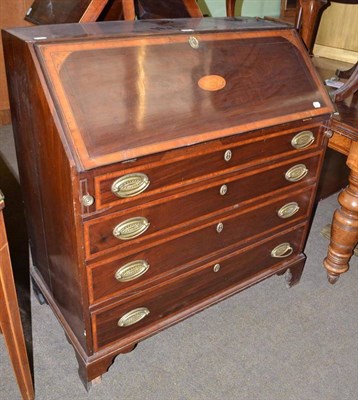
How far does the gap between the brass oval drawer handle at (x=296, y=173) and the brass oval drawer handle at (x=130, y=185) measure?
0.66m

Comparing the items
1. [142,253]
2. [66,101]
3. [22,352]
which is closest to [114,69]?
[66,101]

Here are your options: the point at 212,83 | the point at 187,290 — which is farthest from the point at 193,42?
the point at 187,290

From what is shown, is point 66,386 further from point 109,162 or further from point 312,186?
point 312,186

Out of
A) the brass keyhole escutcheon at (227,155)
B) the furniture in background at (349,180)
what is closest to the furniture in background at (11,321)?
the brass keyhole escutcheon at (227,155)

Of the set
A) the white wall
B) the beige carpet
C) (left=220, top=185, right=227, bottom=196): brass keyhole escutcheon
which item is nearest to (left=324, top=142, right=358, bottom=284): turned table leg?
the beige carpet

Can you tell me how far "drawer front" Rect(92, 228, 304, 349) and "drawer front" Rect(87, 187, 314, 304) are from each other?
0.20 feet

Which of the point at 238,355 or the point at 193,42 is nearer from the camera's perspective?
the point at 193,42

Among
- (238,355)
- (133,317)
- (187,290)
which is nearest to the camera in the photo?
(133,317)

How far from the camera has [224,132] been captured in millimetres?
1372

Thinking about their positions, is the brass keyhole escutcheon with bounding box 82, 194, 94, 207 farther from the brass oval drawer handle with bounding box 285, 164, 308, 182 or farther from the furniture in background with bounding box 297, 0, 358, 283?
the furniture in background with bounding box 297, 0, 358, 283

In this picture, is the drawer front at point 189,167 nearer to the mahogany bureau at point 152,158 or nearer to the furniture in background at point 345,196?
the mahogany bureau at point 152,158

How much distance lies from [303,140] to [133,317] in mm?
894

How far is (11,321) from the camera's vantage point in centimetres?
132

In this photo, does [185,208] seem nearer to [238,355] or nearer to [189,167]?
[189,167]
